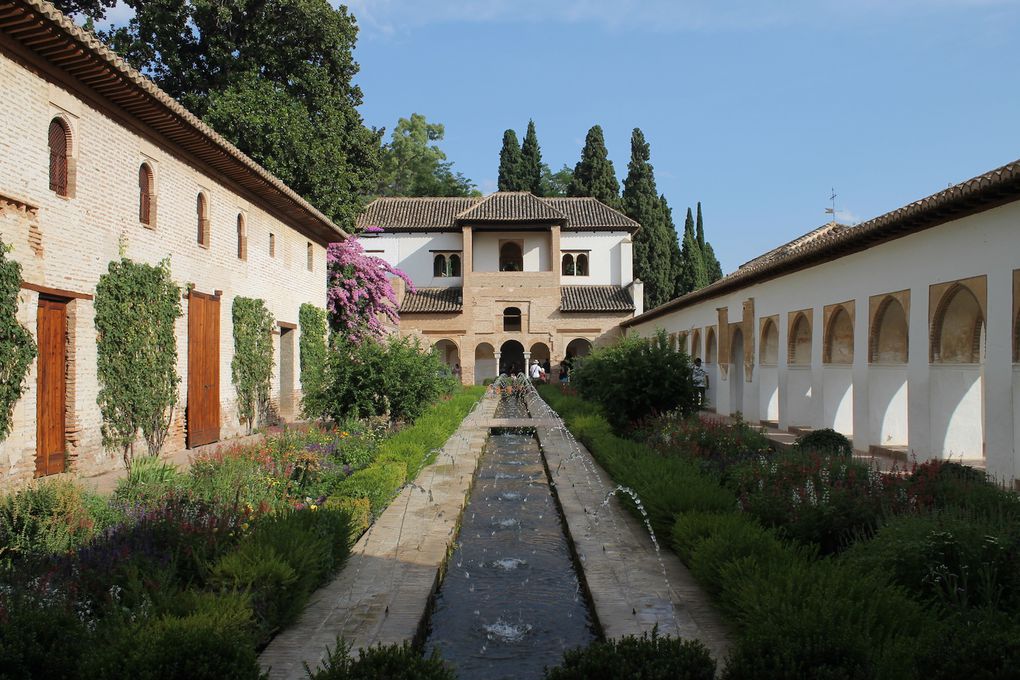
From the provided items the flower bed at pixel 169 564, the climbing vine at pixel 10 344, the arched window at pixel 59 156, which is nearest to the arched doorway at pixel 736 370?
the flower bed at pixel 169 564

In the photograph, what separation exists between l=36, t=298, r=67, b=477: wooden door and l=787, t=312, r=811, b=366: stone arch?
13.4m

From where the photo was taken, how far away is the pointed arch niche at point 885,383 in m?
14.3

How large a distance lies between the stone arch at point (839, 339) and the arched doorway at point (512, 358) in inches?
1125

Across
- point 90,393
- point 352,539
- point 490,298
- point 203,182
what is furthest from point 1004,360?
point 490,298

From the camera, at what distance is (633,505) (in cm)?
872

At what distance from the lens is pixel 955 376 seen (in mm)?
12445

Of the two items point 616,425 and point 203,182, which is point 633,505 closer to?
point 616,425

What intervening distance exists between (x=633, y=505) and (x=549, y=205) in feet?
115

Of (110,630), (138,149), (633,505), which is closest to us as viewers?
(110,630)

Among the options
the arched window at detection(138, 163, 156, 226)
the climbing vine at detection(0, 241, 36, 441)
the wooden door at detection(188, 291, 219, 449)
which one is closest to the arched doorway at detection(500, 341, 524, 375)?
the wooden door at detection(188, 291, 219, 449)

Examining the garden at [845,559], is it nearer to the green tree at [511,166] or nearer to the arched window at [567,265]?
the arched window at [567,265]

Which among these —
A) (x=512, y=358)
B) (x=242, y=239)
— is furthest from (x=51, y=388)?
(x=512, y=358)

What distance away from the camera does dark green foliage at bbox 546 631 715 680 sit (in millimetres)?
3639

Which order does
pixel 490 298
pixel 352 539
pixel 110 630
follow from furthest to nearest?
1. pixel 490 298
2. pixel 352 539
3. pixel 110 630
